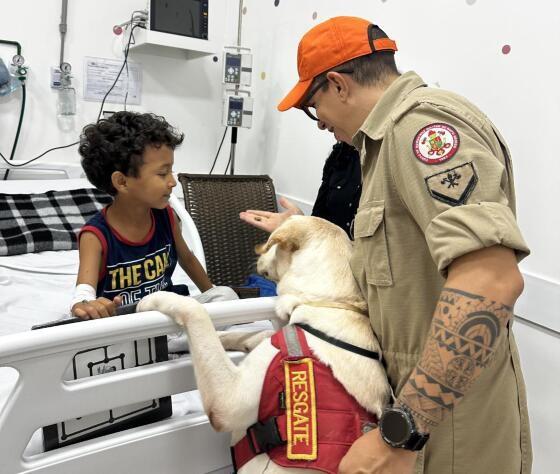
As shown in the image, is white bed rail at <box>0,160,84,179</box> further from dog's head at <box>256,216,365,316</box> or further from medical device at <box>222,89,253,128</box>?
dog's head at <box>256,216,365,316</box>

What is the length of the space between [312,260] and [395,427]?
473 millimetres

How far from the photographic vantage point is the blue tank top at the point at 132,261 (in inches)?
61.9

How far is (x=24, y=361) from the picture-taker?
3.03 ft

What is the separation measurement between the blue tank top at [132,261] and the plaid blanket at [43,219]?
1.02m

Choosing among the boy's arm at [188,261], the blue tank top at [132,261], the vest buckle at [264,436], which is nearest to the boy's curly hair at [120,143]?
the blue tank top at [132,261]

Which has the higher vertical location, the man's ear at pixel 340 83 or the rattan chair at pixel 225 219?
the man's ear at pixel 340 83

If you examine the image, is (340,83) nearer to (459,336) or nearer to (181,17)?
(459,336)

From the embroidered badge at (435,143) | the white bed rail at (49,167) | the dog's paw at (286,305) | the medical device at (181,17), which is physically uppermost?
the medical device at (181,17)

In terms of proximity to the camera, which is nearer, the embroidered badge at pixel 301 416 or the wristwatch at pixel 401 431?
the wristwatch at pixel 401 431

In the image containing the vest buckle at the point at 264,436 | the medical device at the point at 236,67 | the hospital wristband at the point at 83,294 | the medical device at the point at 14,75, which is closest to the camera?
the vest buckle at the point at 264,436

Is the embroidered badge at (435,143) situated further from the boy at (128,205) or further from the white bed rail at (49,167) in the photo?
the white bed rail at (49,167)

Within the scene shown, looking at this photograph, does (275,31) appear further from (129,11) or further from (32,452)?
(32,452)

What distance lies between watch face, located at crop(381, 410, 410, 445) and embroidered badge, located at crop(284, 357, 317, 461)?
196 mm

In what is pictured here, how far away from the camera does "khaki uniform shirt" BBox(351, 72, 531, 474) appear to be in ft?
2.71
